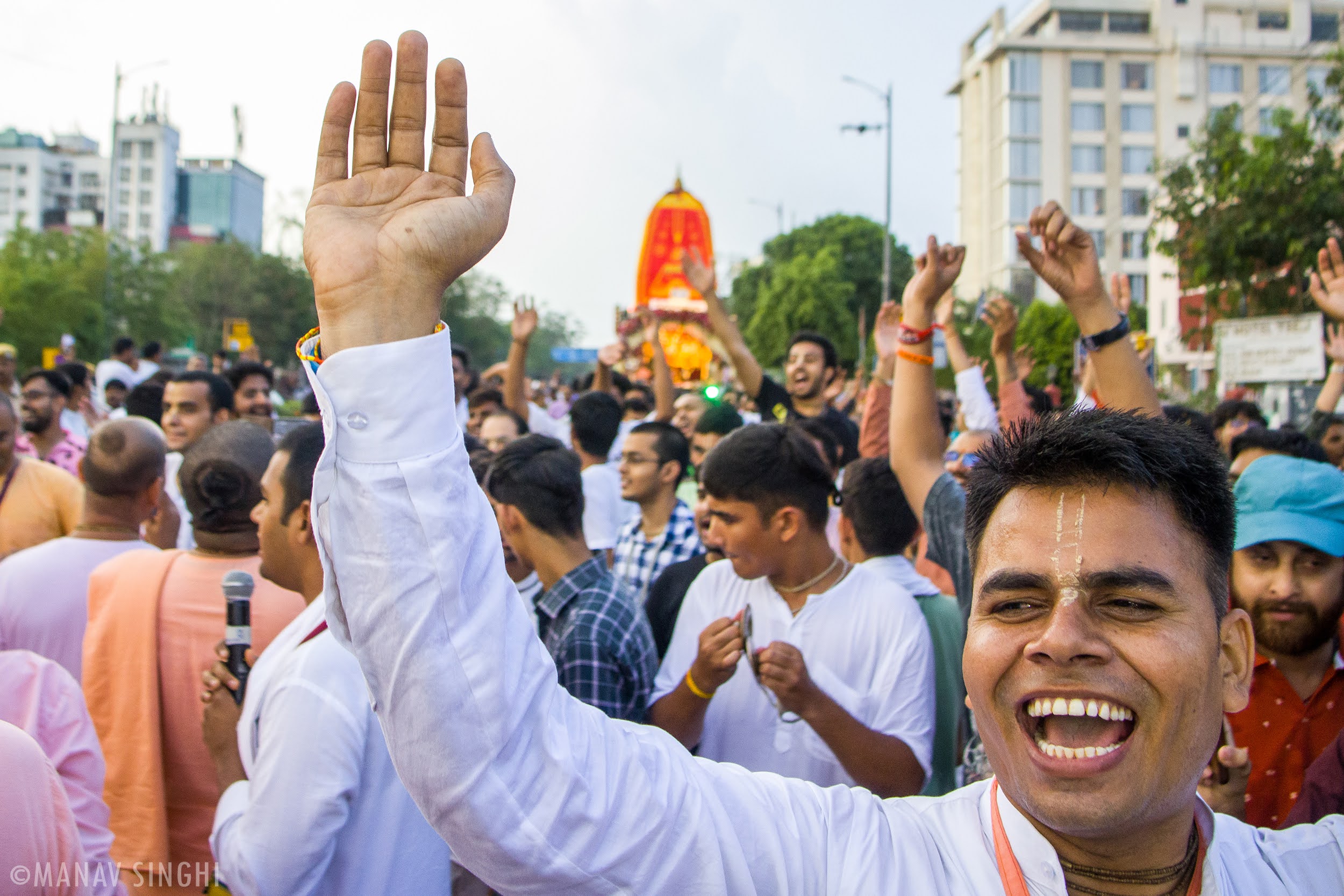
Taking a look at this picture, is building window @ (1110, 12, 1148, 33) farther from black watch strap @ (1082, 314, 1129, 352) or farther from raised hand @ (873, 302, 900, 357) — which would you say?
black watch strap @ (1082, 314, 1129, 352)

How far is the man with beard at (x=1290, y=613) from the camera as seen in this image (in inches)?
104

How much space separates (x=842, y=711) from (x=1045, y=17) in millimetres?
73824

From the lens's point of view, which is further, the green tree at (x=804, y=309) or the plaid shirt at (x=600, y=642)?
the green tree at (x=804, y=309)

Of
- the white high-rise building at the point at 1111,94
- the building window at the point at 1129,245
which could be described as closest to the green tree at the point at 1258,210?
the white high-rise building at the point at 1111,94

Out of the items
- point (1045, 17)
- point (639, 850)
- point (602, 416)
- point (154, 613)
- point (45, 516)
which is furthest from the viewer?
point (1045, 17)

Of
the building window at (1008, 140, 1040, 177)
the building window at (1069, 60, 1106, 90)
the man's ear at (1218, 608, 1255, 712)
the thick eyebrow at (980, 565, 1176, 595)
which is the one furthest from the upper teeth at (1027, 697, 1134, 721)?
the building window at (1069, 60, 1106, 90)

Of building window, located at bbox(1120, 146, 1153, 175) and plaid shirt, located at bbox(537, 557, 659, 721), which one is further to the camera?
building window, located at bbox(1120, 146, 1153, 175)

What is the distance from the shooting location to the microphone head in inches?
99.3

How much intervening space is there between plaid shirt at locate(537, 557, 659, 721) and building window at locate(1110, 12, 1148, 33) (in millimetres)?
74329

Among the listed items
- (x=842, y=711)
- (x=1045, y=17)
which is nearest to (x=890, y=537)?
(x=842, y=711)

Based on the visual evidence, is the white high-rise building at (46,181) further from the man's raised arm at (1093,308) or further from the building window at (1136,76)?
the man's raised arm at (1093,308)

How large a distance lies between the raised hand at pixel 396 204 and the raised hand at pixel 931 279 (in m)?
2.23

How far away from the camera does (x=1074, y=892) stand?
5.14ft

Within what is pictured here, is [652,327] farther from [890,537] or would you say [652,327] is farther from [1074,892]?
[1074,892]
